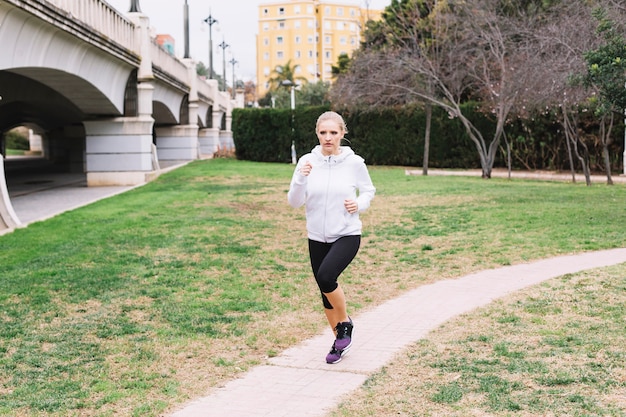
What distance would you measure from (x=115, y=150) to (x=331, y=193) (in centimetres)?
2119

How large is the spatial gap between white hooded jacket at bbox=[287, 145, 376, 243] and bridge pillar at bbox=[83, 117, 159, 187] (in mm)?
20616

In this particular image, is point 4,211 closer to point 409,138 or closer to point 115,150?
point 115,150

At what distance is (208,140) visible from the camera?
5291 cm

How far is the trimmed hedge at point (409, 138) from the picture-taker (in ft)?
105

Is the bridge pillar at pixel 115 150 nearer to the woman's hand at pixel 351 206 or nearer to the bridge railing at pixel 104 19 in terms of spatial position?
the bridge railing at pixel 104 19

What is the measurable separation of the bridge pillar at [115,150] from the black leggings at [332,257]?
20615 mm

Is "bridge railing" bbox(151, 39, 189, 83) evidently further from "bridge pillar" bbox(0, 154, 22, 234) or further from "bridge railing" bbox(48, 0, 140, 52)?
"bridge pillar" bbox(0, 154, 22, 234)

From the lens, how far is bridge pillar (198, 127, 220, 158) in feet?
172

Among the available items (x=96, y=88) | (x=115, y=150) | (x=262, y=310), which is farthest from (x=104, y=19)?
(x=262, y=310)

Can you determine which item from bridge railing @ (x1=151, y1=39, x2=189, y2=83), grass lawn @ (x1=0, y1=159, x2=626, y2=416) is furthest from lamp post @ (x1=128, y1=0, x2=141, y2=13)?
grass lawn @ (x1=0, y1=159, x2=626, y2=416)

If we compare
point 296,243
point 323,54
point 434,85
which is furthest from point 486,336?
point 323,54

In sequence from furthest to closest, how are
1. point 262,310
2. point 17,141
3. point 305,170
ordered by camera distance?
point 17,141 → point 262,310 → point 305,170

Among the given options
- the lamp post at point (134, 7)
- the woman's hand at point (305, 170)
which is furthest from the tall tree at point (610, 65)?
the lamp post at point (134, 7)

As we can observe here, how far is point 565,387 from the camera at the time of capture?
5000mm
